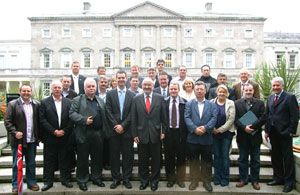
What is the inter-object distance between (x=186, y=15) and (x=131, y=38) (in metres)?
9.16

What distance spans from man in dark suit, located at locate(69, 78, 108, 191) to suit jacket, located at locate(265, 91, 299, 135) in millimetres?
3432

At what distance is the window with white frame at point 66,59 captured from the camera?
33.2 m

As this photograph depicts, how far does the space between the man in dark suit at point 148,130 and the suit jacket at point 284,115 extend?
7.22 feet

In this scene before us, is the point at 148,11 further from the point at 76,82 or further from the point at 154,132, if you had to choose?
the point at 154,132

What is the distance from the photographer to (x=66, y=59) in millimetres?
33250

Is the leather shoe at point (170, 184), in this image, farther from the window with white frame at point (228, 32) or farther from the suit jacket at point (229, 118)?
the window with white frame at point (228, 32)

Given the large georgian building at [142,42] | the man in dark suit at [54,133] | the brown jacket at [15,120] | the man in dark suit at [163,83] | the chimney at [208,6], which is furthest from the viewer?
the chimney at [208,6]

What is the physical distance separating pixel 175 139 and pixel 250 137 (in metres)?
1.53

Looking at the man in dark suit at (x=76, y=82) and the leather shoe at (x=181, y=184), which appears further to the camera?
the man in dark suit at (x=76, y=82)

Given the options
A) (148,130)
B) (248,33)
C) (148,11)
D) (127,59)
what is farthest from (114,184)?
(248,33)

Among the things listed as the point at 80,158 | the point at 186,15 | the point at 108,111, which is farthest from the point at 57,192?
the point at 186,15

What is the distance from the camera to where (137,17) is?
33000 millimetres

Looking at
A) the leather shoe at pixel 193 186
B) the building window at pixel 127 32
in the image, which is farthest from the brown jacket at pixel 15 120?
the building window at pixel 127 32

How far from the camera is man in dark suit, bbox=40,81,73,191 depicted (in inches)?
175
